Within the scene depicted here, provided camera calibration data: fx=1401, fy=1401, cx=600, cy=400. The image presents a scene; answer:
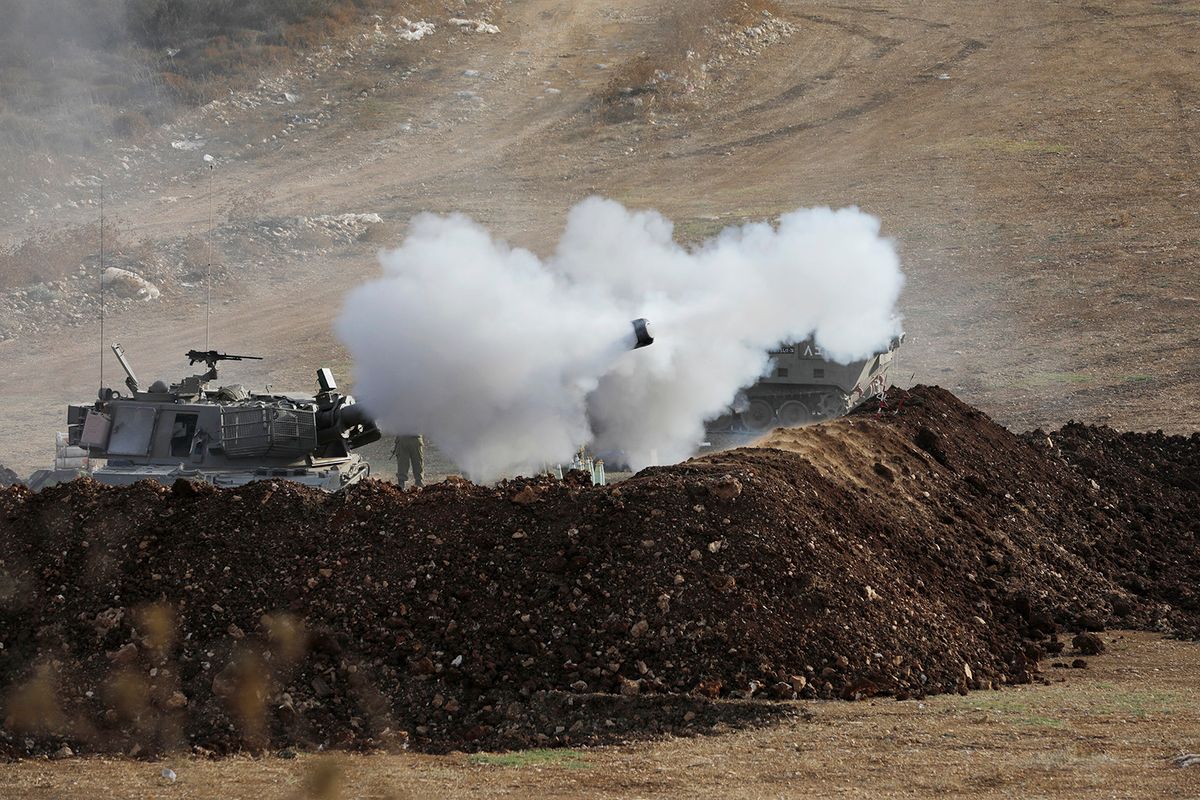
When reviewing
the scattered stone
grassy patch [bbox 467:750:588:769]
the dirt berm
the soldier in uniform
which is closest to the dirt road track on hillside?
the soldier in uniform

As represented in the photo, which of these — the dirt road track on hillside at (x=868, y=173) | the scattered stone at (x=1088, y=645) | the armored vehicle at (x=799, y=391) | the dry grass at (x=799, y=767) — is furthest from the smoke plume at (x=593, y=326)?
the dry grass at (x=799, y=767)

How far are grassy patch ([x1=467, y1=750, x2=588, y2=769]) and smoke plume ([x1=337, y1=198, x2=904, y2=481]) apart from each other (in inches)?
318

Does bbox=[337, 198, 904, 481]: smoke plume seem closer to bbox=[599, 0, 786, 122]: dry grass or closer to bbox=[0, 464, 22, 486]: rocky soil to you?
bbox=[0, 464, 22, 486]: rocky soil

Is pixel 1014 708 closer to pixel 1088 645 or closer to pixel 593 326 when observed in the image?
pixel 1088 645

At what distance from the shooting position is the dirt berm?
12031 millimetres

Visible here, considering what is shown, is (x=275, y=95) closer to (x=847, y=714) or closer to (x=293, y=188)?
(x=293, y=188)

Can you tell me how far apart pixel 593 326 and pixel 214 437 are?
527 cm

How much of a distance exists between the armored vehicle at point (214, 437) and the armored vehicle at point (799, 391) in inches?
402

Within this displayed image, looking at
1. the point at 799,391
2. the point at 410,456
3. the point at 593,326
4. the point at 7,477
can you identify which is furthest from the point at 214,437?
the point at 799,391

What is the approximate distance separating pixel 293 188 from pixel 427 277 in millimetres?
26225

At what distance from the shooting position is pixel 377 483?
15250 mm

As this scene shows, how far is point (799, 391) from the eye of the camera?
26703mm

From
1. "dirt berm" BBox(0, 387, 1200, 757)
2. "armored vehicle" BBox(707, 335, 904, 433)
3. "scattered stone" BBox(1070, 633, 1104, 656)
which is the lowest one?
"scattered stone" BBox(1070, 633, 1104, 656)

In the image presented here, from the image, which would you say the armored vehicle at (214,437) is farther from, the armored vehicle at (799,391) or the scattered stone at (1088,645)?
the armored vehicle at (799,391)
